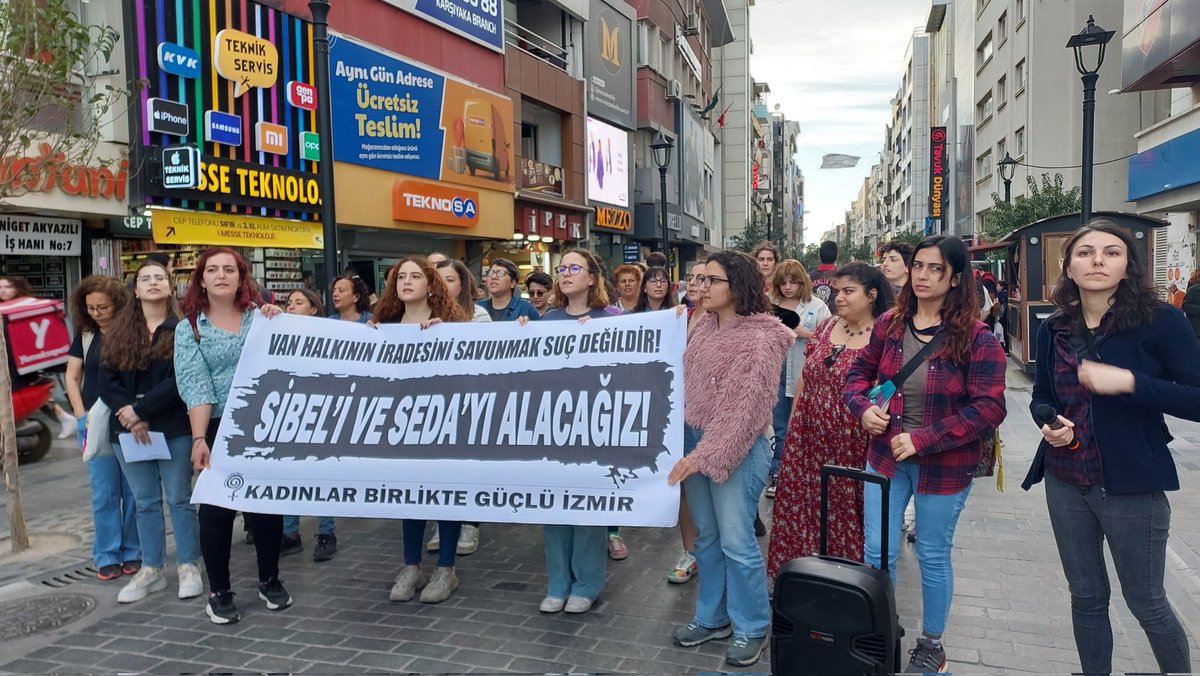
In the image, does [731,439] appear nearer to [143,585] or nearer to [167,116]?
[143,585]

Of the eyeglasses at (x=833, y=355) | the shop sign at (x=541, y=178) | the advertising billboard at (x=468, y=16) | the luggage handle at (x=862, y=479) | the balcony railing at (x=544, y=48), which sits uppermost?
the balcony railing at (x=544, y=48)

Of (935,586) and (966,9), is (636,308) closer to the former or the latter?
(935,586)

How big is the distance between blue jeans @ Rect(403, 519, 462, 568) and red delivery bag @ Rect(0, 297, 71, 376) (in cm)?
629

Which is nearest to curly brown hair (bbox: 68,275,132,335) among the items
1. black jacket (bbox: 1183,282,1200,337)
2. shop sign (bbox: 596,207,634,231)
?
black jacket (bbox: 1183,282,1200,337)

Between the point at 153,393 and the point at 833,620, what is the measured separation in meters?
3.74

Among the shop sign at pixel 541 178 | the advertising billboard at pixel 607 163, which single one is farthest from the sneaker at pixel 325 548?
the advertising billboard at pixel 607 163

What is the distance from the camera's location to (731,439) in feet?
12.2

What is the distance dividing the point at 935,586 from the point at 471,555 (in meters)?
3.07

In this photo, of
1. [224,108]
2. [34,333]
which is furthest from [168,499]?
[224,108]

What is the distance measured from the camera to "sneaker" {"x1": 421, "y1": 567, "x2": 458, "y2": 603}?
184 inches

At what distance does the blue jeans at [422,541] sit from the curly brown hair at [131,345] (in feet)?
5.49

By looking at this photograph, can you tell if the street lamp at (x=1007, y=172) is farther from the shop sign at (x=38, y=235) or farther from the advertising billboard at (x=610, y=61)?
the shop sign at (x=38, y=235)

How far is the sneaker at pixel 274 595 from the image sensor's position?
15.1 ft

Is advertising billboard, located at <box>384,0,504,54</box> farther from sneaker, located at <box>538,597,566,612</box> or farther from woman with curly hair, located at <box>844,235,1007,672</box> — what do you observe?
woman with curly hair, located at <box>844,235,1007,672</box>
